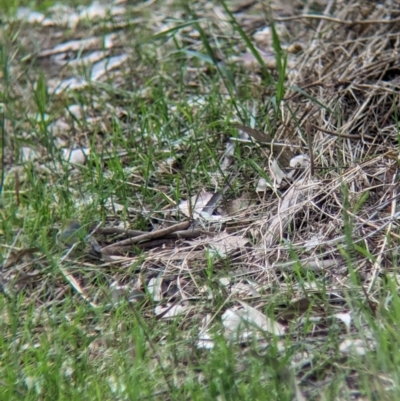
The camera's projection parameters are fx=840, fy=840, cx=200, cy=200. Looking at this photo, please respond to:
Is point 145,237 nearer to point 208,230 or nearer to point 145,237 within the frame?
Answer: point 145,237

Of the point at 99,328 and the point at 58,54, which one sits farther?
the point at 58,54

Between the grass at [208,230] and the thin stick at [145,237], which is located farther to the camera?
the thin stick at [145,237]

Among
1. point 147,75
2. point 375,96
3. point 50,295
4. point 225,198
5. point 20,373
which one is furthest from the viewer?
point 147,75

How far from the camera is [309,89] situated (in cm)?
437

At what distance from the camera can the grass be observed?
2758 millimetres

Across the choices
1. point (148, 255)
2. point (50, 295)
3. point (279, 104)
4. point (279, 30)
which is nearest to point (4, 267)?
point (50, 295)

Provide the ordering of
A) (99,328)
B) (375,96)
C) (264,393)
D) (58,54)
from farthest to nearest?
(58,54) < (375,96) < (99,328) < (264,393)

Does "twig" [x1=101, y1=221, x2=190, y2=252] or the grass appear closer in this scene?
the grass

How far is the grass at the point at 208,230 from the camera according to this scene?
2758 millimetres

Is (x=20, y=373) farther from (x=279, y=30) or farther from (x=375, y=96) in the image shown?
(x=279, y=30)

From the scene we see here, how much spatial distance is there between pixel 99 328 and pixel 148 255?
1.73ft

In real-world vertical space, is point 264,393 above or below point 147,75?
above

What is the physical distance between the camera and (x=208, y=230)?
3740 millimetres

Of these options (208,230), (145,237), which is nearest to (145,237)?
(145,237)
